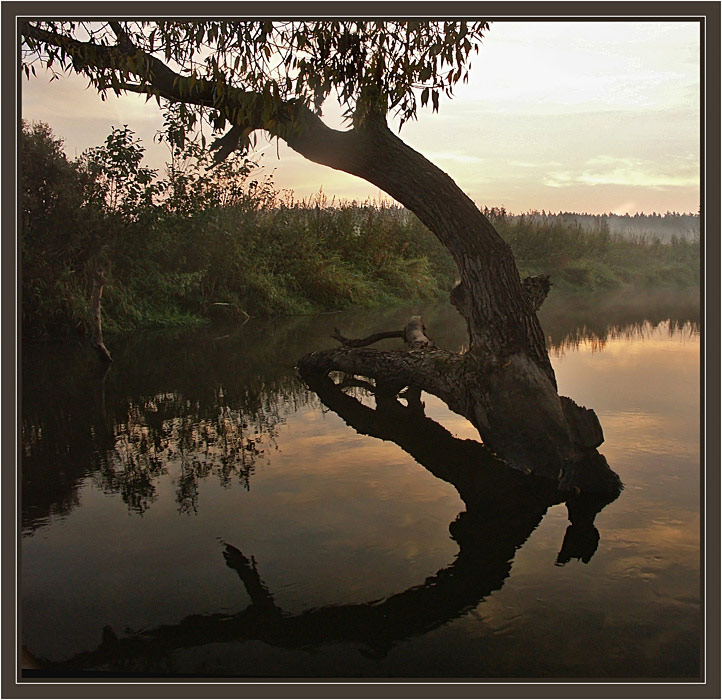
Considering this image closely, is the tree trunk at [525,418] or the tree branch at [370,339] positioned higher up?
the tree branch at [370,339]

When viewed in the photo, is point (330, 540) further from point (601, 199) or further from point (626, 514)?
point (601, 199)

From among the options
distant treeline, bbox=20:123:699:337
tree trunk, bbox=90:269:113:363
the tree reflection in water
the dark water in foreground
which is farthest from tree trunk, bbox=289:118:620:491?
tree trunk, bbox=90:269:113:363

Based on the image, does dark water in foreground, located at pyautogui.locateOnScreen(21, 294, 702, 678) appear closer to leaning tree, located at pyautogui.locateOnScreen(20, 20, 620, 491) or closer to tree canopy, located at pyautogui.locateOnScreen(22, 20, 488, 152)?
leaning tree, located at pyautogui.locateOnScreen(20, 20, 620, 491)

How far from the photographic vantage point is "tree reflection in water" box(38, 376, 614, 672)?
11.3ft

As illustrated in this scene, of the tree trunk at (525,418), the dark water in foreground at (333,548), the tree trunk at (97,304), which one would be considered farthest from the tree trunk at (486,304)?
the tree trunk at (97,304)

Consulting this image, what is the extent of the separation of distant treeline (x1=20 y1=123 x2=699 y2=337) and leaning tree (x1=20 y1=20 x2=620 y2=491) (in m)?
0.70

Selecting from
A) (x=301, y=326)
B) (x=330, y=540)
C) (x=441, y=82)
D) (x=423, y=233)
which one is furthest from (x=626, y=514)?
(x=423, y=233)

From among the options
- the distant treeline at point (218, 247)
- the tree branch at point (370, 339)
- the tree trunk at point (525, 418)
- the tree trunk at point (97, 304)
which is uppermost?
the distant treeline at point (218, 247)

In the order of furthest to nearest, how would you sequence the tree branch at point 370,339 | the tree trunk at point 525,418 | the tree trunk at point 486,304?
the tree branch at point 370,339
the tree trunk at point 486,304
the tree trunk at point 525,418

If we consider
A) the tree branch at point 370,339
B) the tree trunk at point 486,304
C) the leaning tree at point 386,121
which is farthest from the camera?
the tree branch at point 370,339

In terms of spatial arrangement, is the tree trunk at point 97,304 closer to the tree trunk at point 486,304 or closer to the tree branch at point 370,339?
the tree branch at point 370,339

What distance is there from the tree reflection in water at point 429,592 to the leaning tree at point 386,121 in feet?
1.21

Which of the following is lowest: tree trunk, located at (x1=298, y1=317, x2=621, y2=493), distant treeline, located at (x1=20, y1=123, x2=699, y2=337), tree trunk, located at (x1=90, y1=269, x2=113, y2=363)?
tree trunk, located at (x1=298, y1=317, x2=621, y2=493)

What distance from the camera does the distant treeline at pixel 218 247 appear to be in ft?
32.1
